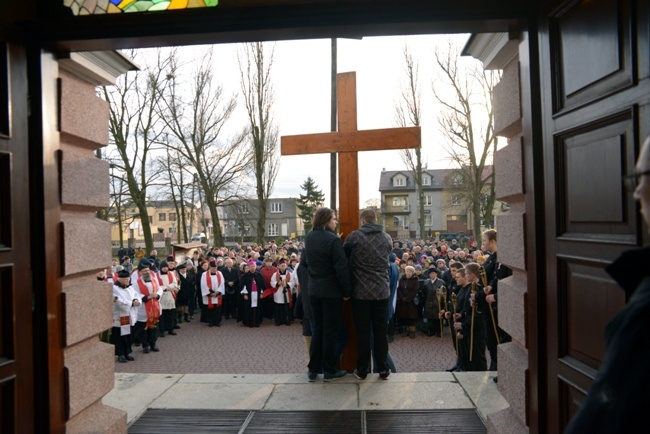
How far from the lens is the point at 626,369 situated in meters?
1.19

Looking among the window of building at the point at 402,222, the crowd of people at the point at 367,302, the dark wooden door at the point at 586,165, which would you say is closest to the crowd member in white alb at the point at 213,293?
the crowd of people at the point at 367,302

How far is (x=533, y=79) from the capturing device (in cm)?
307

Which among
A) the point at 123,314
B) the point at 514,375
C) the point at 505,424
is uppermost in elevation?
the point at 514,375

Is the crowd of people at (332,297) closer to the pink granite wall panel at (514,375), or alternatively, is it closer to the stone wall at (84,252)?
the pink granite wall panel at (514,375)

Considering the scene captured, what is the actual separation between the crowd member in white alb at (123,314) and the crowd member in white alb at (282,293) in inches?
175

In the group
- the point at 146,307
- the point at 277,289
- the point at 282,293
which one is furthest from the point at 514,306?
the point at 277,289

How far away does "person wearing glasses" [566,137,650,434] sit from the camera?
117 centimetres

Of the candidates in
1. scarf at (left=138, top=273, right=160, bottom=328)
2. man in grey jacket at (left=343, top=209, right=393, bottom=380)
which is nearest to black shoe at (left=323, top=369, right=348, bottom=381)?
man in grey jacket at (left=343, top=209, right=393, bottom=380)

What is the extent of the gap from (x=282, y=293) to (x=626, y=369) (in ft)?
44.6

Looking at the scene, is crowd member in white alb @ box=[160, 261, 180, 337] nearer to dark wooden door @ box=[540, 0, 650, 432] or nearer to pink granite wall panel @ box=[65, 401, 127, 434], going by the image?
pink granite wall panel @ box=[65, 401, 127, 434]

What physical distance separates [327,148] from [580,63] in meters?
3.85

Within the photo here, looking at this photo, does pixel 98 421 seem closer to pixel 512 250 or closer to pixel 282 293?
pixel 512 250

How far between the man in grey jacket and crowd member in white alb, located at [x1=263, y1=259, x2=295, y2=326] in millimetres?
8835

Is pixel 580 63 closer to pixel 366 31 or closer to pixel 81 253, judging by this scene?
pixel 366 31
